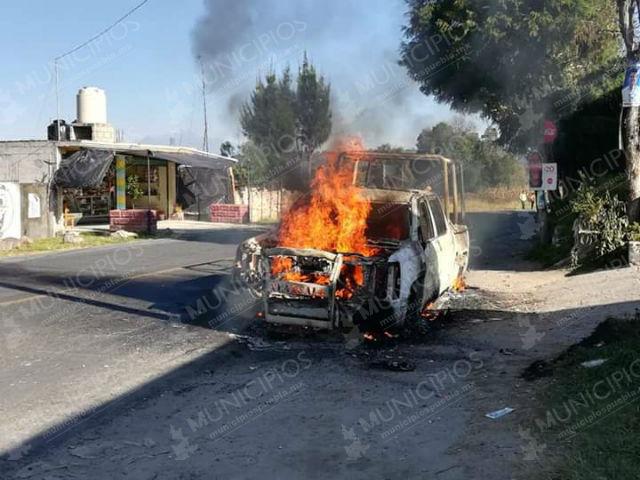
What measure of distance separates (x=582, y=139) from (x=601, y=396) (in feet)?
58.4

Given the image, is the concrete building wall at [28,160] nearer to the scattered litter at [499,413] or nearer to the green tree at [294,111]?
the green tree at [294,111]

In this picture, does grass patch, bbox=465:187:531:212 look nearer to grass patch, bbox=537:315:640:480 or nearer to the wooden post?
the wooden post

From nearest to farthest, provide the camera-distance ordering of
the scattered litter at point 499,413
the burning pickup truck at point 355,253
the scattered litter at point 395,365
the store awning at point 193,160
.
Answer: the scattered litter at point 499,413, the scattered litter at point 395,365, the burning pickup truck at point 355,253, the store awning at point 193,160

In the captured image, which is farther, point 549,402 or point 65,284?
point 65,284

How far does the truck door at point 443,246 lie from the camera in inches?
344

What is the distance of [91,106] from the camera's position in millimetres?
30969

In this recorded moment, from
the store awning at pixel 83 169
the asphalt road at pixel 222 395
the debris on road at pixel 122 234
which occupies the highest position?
the store awning at pixel 83 169

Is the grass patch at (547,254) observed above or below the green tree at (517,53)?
below

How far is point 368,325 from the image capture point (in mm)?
7516

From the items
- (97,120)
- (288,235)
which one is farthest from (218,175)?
(288,235)

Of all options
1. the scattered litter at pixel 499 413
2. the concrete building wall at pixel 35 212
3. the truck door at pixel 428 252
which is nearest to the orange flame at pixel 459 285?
the truck door at pixel 428 252

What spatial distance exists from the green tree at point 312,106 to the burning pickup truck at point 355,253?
4.93m

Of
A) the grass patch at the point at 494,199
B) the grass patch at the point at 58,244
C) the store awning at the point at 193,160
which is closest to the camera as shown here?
the grass patch at the point at 58,244

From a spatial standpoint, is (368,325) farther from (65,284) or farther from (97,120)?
(97,120)
